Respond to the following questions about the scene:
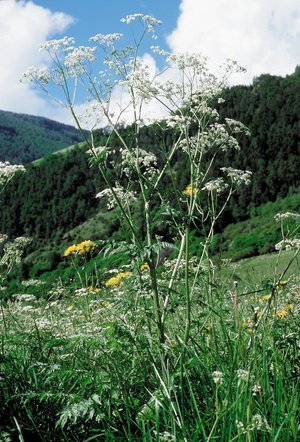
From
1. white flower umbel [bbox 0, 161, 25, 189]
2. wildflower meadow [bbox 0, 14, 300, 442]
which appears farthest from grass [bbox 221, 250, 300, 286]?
white flower umbel [bbox 0, 161, 25, 189]

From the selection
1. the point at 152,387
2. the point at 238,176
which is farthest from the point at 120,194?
the point at 152,387

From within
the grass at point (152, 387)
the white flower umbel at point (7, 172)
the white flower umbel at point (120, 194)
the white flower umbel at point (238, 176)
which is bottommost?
the grass at point (152, 387)

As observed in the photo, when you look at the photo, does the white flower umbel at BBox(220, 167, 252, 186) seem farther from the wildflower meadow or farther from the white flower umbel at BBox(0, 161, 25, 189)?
the white flower umbel at BBox(0, 161, 25, 189)

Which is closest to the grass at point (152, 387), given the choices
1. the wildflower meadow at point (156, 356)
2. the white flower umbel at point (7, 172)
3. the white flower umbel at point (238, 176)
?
the wildflower meadow at point (156, 356)

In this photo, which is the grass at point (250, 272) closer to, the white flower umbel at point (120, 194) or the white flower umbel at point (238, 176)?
the white flower umbel at point (238, 176)

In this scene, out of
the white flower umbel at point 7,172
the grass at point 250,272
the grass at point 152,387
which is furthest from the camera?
the white flower umbel at point 7,172

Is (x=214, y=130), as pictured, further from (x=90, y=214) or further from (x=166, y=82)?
(x=90, y=214)

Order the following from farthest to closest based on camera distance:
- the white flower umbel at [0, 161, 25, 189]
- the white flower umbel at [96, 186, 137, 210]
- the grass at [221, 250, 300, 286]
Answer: the white flower umbel at [0, 161, 25, 189] → the grass at [221, 250, 300, 286] → the white flower umbel at [96, 186, 137, 210]

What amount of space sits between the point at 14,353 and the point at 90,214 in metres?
196

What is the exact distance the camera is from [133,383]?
3.89 metres

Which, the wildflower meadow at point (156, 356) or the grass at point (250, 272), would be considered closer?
the wildflower meadow at point (156, 356)

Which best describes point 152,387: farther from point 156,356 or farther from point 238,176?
point 238,176

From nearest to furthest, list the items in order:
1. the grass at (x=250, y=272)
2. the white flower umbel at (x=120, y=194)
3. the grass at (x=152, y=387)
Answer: the grass at (x=152, y=387) < the white flower umbel at (x=120, y=194) < the grass at (x=250, y=272)

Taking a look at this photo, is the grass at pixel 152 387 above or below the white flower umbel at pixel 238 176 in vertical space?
below
